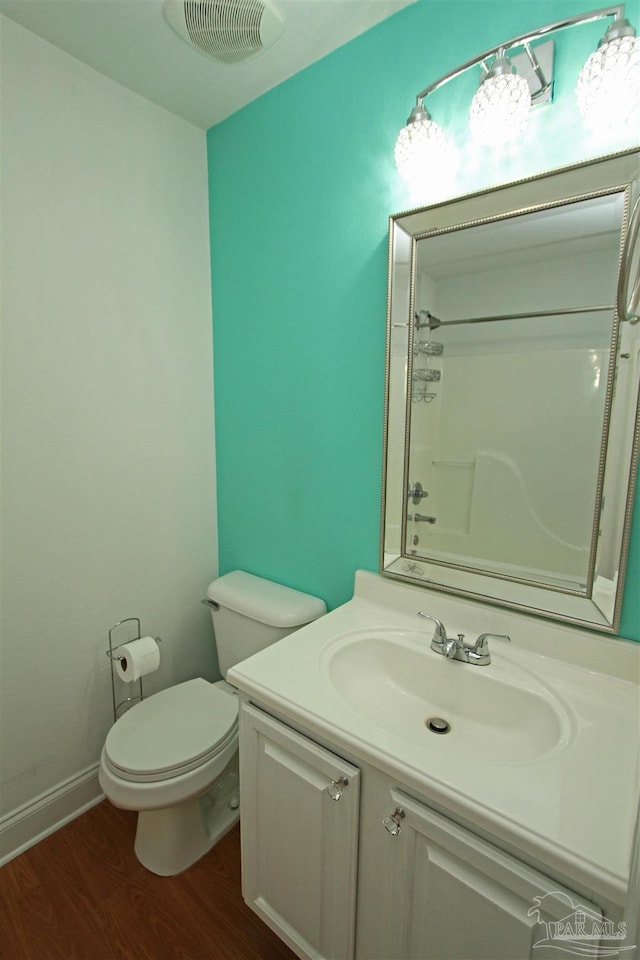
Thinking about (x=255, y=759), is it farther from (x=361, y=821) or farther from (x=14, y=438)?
(x=14, y=438)

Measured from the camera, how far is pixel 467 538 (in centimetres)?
121

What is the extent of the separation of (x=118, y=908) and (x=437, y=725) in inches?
43.5

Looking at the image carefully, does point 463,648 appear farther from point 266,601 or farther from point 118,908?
point 118,908

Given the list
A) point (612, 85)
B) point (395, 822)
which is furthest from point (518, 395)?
point (395, 822)

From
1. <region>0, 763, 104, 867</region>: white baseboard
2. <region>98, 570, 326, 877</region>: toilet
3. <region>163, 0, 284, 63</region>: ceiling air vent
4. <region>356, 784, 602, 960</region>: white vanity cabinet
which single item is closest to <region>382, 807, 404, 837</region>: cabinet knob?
<region>356, 784, 602, 960</region>: white vanity cabinet

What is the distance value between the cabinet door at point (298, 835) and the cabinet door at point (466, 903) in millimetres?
100

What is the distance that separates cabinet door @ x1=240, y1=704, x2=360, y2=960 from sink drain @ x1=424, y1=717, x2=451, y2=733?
10.5 inches

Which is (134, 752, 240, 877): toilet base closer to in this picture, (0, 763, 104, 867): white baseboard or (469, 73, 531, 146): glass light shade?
(0, 763, 104, 867): white baseboard

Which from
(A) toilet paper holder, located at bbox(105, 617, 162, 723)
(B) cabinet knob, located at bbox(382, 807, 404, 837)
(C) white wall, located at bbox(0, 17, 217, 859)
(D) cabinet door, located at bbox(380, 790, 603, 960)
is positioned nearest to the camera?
(D) cabinet door, located at bbox(380, 790, 603, 960)

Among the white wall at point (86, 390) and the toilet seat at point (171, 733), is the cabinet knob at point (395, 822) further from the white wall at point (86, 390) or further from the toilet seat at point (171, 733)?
the white wall at point (86, 390)

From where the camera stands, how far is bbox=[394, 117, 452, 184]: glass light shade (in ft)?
3.44

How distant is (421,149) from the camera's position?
1062 millimetres

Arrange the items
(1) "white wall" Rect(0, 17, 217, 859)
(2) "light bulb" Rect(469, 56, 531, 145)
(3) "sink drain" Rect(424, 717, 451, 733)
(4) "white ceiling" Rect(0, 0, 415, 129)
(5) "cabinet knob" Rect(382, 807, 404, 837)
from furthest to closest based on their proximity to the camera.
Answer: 1. (1) "white wall" Rect(0, 17, 217, 859)
2. (4) "white ceiling" Rect(0, 0, 415, 129)
3. (3) "sink drain" Rect(424, 717, 451, 733)
4. (2) "light bulb" Rect(469, 56, 531, 145)
5. (5) "cabinet knob" Rect(382, 807, 404, 837)

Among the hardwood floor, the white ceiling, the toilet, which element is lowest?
the hardwood floor
